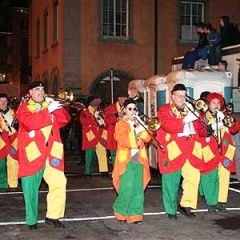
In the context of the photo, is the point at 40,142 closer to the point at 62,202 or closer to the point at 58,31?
the point at 62,202

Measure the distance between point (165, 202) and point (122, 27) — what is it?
1664cm

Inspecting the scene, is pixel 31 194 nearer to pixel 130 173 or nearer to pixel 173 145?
pixel 130 173

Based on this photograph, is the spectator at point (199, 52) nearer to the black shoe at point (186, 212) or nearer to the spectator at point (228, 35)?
the spectator at point (228, 35)

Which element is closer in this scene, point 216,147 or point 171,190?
point 171,190

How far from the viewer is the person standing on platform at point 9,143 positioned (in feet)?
35.6

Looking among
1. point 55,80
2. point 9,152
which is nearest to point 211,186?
point 9,152

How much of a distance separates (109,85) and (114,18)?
9.07ft

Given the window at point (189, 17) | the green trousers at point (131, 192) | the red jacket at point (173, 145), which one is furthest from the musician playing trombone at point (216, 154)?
the window at point (189, 17)

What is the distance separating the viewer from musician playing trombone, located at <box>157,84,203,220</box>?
768cm

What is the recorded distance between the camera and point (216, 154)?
836cm

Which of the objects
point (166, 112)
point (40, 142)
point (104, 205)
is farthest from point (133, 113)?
point (104, 205)

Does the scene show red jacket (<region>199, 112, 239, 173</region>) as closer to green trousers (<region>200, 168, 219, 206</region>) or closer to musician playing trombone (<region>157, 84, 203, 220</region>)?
green trousers (<region>200, 168, 219, 206</region>)

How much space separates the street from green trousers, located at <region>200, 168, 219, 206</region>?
8.1 inches

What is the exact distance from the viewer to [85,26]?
75.2 ft
